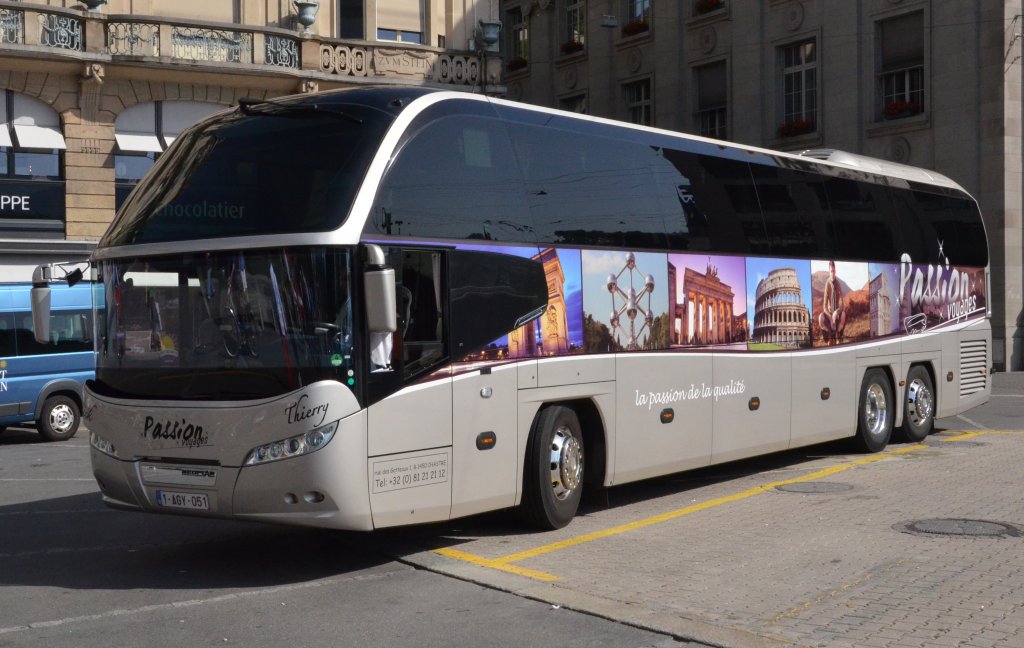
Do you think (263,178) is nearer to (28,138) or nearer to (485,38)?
(28,138)

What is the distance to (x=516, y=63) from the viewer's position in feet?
151

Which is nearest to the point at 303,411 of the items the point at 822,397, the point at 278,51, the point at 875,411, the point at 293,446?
the point at 293,446

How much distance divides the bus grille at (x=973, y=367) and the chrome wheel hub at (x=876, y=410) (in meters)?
2.49

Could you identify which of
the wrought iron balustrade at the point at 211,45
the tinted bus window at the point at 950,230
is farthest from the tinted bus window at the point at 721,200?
the wrought iron balustrade at the point at 211,45

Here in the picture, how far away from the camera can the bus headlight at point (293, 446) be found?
808 cm

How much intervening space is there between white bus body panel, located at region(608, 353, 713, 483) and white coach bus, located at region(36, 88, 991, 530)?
0.03 m

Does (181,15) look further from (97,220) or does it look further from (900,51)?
(900,51)

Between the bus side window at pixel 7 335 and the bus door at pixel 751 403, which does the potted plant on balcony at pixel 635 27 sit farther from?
the bus door at pixel 751 403

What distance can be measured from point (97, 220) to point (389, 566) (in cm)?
2288

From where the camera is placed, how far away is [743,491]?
12211 millimetres

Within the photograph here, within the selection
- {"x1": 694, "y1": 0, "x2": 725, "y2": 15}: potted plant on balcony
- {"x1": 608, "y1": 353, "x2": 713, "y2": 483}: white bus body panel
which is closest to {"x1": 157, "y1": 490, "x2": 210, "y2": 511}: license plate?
Result: {"x1": 608, "y1": 353, "x2": 713, "y2": 483}: white bus body panel

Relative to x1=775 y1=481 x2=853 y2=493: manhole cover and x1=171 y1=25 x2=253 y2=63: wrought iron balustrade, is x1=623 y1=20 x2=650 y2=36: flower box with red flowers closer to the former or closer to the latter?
x1=171 y1=25 x2=253 y2=63: wrought iron balustrade

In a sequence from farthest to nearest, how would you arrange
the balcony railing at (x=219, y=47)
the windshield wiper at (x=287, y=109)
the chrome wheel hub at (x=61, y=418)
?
the balcony railing at (x=219, y=47), the chrome wheel hub at (x=61, y=418), the windshield wiper at (x=287, y=109)

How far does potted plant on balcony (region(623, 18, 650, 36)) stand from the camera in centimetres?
4006
